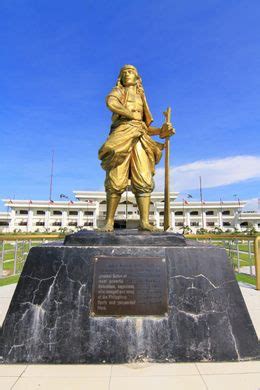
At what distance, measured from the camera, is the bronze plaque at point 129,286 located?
10.8 ft

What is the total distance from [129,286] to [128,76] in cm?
354

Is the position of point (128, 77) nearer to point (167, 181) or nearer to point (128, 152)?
point (128, 152)

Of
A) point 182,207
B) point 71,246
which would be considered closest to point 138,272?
point 71,246

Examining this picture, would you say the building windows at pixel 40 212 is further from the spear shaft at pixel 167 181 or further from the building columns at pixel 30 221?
the spear shaft at pixel 167 181

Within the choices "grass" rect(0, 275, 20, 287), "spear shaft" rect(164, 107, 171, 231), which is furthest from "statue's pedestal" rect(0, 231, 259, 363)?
"grass" rect(0, 275, 20, 287)

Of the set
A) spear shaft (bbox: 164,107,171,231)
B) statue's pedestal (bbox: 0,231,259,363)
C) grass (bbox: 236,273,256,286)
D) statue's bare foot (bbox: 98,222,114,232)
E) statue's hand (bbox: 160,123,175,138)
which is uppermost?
statue's hand (bbox: 160,123,175,138)

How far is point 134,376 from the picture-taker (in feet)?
9.01

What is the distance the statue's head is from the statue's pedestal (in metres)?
2.82

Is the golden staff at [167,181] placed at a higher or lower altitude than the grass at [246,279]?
higher

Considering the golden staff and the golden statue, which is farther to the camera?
the golden staff

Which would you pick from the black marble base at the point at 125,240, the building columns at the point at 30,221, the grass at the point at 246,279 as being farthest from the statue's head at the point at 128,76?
the building columns at the point at 30,221

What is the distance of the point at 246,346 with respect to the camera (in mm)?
3170

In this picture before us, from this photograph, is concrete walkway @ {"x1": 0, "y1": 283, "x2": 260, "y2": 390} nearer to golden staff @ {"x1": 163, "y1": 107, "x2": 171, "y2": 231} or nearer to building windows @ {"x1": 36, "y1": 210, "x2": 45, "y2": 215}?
golden staff @ {"x1": 163, "y1": 107, "x2": 171, "y2": 231}

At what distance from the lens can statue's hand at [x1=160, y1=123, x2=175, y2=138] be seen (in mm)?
4852
